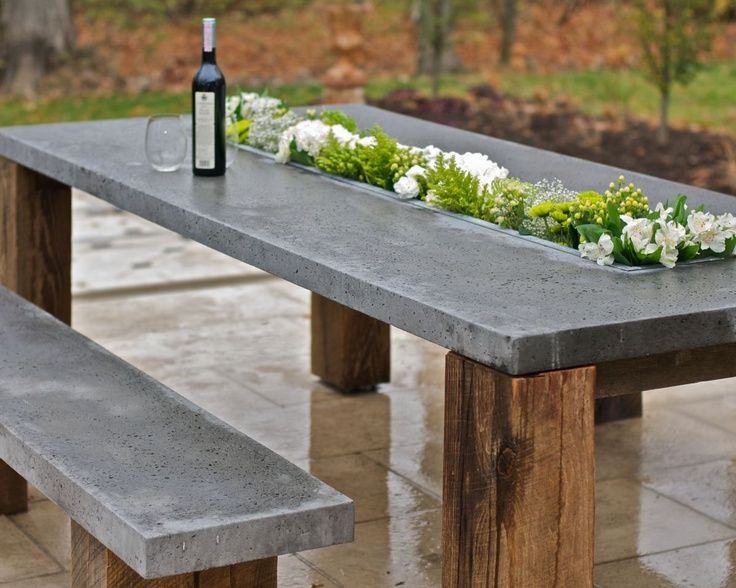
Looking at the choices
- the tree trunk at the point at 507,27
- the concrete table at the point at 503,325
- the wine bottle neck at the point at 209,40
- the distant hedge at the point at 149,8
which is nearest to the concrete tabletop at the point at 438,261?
the concrete table at the point at 503,325

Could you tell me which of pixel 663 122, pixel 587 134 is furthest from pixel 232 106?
pixel 587 134

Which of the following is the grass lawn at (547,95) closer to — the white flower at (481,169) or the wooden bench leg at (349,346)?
the wooden bench leg at (349,346)

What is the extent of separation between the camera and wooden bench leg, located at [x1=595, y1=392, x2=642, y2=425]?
4828 millimetres

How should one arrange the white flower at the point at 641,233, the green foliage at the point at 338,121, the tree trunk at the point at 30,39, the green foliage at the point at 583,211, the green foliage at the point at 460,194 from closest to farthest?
the white flower at the point at 641,233, the green foliage at the point at 583,211, the green foliage at the point at 460,194, the green foliage at the point at 338,121, the tree trunk at the point at 30,39

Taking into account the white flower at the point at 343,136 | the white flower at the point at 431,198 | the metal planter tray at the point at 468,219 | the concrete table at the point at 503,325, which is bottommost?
the concrete table at the point at 503,325

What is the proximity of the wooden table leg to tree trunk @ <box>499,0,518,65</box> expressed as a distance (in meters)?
10.2

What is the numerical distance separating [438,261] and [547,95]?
914 cm

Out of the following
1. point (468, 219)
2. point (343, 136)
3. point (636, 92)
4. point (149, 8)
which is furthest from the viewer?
point (149, 8)

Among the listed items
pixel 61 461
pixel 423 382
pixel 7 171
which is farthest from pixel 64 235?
pixel 61 461

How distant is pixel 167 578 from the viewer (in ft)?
8.91

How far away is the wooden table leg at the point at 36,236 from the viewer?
4.80m

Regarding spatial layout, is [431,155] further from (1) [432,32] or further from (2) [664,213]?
(1) [432,32]

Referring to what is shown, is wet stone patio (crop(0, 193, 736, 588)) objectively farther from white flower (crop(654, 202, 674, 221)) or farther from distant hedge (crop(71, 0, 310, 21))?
distant hedge (crop(71, 0, 310, 21))

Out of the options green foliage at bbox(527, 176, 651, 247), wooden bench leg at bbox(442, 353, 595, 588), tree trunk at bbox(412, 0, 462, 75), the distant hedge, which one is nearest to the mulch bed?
tree trunk at bbox(412, 0, 462, 75)
